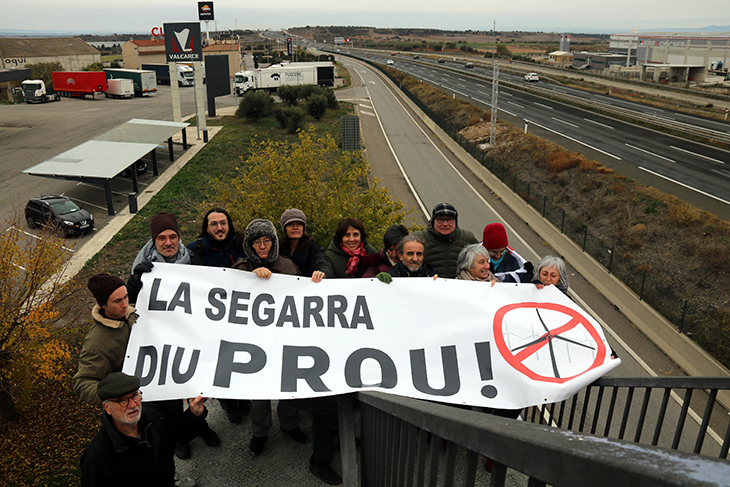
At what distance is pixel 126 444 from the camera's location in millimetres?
4383

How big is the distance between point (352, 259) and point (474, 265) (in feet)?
5.87

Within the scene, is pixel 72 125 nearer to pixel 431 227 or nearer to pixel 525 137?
pixel 525 137

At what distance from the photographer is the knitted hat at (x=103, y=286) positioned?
5.25 meters

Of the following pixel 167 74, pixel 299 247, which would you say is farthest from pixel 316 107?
pixel 299 247

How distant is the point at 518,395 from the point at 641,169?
36.4 metres

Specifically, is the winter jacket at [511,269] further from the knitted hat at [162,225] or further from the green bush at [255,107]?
the green bush at [255,107]

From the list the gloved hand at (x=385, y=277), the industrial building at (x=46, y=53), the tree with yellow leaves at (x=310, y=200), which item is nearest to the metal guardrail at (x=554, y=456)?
the gloved hand at (x=385, y=277)


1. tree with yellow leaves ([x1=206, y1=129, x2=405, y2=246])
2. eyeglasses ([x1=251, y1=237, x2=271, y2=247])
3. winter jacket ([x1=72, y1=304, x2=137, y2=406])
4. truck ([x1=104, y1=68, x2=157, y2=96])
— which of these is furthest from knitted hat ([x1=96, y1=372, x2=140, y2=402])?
truck ([x1=104, y1=68, x2=157, y2=96])

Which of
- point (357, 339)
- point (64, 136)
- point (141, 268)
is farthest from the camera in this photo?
point (64, 136)

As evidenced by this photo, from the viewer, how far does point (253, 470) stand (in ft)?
21.2

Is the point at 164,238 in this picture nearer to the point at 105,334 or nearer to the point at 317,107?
the point at 105,334

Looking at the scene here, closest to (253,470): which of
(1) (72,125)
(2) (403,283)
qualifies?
(2) (403,283)

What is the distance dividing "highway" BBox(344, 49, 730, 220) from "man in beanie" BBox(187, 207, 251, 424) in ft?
97.2

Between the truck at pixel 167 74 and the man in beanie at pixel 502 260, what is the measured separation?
8969 centimetres
